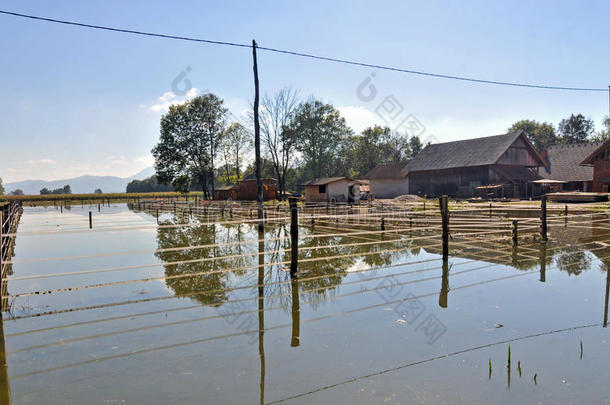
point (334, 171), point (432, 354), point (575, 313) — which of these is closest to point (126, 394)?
point (432, 354)

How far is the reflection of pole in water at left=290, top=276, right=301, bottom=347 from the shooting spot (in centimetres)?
550

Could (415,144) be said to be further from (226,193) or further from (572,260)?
→ (572,260)

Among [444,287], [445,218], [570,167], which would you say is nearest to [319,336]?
[444,287]

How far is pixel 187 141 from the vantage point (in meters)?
58.5

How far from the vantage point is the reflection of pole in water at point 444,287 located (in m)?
7.12

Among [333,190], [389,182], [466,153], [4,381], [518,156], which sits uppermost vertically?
[466,153]

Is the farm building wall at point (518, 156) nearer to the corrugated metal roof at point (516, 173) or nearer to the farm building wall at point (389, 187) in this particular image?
the corrugated metal roof at point (516, 173)

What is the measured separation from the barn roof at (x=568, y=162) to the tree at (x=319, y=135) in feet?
117

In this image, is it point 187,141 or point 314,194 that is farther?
point 187,141

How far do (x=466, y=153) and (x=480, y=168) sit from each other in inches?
139

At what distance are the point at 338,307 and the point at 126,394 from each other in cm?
381

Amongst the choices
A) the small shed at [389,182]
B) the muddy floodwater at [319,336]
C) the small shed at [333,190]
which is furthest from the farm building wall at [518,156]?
the muddy floodwater at [319,336]

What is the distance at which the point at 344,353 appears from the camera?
5.00 m

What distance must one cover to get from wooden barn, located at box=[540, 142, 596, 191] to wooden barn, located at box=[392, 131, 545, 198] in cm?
256
